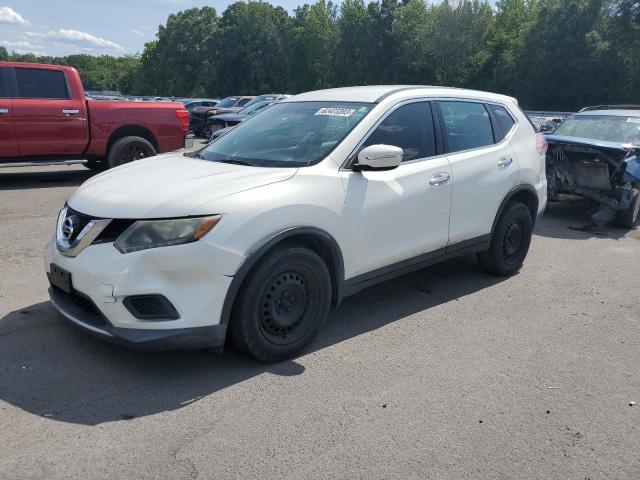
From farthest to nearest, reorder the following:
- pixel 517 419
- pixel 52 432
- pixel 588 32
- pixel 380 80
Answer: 1. pixel 380 80
2. pixel 588 32
3. pixel 517 419
4. pixel 52 432

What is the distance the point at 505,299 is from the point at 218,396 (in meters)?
2.99

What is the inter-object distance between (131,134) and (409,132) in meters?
7.40

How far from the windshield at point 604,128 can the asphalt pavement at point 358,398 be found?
4.82 meters

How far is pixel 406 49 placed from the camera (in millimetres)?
62094

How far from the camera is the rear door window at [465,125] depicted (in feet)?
16.6

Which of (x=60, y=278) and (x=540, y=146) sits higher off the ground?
(x=540, y=146)

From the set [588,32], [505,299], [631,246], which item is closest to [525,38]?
[588,32]

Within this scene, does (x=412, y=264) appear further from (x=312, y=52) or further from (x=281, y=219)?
(x=312, y=52)

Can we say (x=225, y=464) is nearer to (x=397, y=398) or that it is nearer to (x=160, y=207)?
(x=397, y=398)

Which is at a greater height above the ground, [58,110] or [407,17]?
[407,17]

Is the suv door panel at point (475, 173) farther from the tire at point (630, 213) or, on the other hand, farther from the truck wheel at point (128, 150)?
the truck wheel at point (128, 150)

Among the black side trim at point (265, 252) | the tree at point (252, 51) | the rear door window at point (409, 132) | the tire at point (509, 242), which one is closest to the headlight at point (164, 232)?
the black side trim at point (265, 252)

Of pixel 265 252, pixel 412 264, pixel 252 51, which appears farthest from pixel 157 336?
pixel 252 51

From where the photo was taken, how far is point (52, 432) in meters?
Result: 3.01
